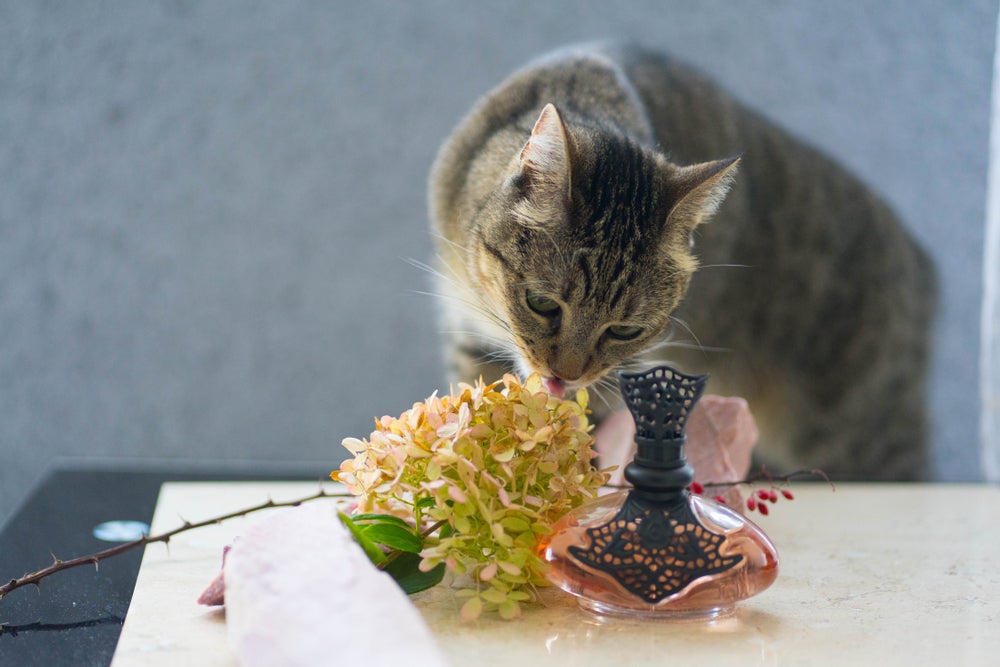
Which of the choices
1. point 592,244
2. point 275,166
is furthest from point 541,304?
point 275,166

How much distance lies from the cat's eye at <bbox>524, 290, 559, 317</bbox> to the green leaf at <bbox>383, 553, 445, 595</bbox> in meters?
0.28

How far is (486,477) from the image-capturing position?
Result: 668 mm

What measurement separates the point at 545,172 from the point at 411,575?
1.28 feet

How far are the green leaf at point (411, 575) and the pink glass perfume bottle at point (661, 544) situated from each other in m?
0.10

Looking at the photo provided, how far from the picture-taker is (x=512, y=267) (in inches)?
36.0

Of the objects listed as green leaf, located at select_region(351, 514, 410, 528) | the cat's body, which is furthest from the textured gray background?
green leaf, located at select_region(351, 514, 410, 528)

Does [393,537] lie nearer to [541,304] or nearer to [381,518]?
[381,518]

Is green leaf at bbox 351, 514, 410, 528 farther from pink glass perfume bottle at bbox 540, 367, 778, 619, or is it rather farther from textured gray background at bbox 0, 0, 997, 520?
textured gray background at bbox 0, 0, 997, 520

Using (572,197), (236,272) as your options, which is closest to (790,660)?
(572,197)

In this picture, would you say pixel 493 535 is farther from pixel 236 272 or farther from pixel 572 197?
pixel 236 272

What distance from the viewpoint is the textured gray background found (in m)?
1.73

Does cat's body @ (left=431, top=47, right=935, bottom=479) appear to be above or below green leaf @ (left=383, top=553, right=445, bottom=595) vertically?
above

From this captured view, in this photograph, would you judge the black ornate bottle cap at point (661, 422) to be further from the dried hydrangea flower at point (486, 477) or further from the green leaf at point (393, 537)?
the green leaf at point (393, 537)
